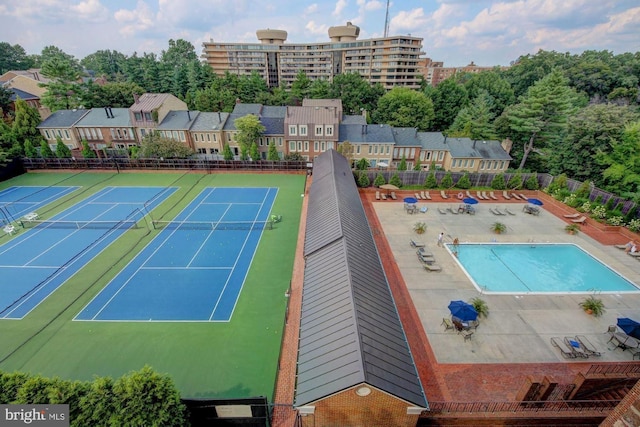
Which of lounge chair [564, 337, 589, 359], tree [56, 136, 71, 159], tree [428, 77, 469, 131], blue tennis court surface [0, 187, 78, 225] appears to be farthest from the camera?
tree [428, 77, 469, 131]

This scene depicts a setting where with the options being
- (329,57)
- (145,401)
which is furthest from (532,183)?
(329,57)

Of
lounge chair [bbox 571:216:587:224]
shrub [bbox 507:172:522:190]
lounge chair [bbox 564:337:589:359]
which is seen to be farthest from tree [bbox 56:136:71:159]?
lounge chair [bbox 571:216:587:224]

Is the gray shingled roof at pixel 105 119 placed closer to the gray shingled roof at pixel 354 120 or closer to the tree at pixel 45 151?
the tree at pixel 45 151

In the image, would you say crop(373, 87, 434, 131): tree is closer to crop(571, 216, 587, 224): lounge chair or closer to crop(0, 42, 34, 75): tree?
crop(571, 216, 587, 224): lounge chair

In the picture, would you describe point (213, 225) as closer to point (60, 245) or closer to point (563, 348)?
point (60, 245)

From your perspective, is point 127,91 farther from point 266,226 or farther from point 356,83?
point 266,226
